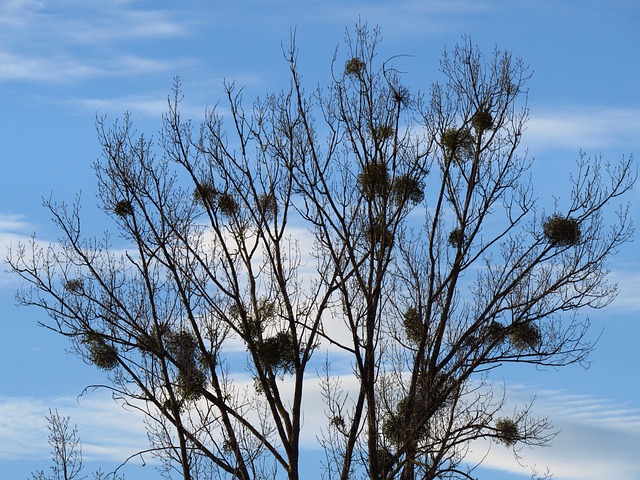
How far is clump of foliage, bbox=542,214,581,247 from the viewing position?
14.4 metres

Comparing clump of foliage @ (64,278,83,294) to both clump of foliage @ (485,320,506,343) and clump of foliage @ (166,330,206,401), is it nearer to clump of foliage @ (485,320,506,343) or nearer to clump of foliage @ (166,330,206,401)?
clump of foliage @ (166,330,206,401)

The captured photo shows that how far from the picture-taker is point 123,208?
15.0 m

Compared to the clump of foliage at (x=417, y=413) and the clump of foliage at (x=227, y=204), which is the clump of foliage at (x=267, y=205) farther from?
the clump of foliage at (x=417, y=413)

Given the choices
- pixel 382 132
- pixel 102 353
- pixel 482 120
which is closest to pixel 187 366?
pixel 102 353

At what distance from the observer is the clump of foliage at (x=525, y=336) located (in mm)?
14508

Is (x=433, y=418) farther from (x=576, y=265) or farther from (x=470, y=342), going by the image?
(x=576, y=265)

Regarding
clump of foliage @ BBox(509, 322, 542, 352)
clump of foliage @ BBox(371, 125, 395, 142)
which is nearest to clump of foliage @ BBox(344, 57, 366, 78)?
clump of foliage @ BBox(371, 125, 395, 142)

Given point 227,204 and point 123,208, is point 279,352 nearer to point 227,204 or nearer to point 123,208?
point 227,204

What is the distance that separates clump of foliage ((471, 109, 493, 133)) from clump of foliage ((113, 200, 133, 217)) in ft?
16.2

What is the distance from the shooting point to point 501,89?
1503 cm

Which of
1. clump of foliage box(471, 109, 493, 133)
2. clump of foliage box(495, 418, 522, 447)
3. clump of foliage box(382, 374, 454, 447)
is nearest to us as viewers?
clump of foliage box(382, 374, 454, 447)

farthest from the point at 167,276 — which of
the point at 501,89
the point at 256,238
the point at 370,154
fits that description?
the point at 501,89

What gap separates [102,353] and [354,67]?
516cm

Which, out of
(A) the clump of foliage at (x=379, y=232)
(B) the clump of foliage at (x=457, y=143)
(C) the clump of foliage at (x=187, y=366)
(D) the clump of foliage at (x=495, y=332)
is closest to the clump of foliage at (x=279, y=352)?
(C) the clump of foliage at (x=187, y=366)
